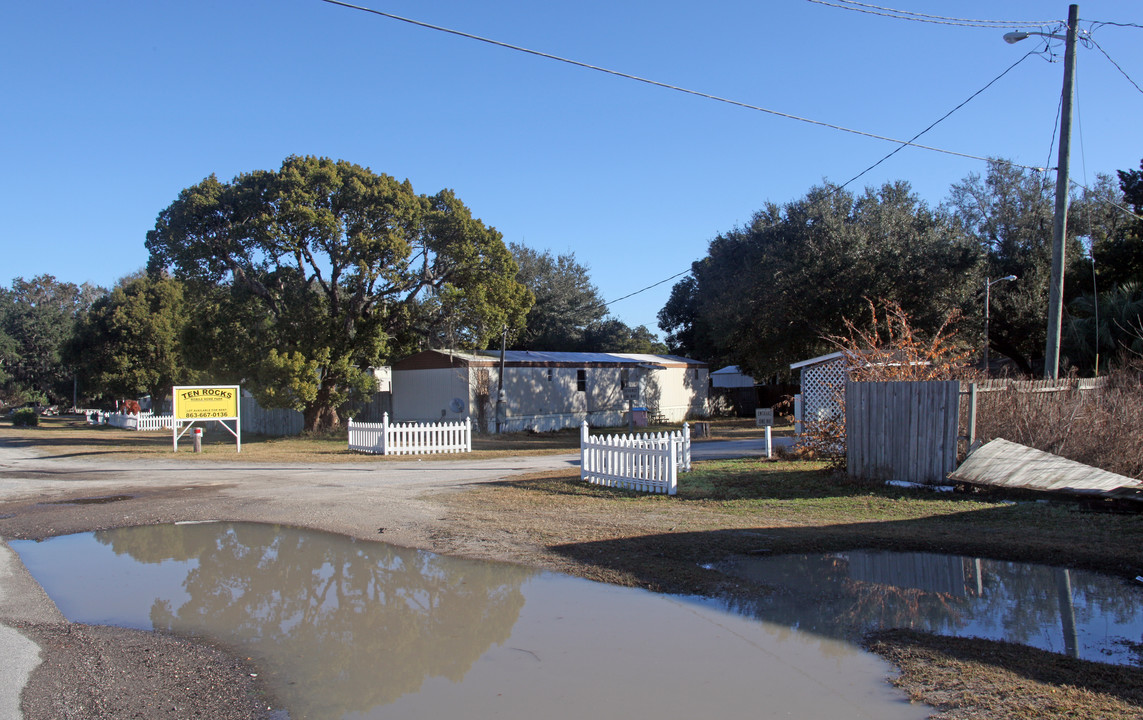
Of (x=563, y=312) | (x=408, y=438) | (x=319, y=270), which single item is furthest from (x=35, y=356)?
(x=408, y=438)

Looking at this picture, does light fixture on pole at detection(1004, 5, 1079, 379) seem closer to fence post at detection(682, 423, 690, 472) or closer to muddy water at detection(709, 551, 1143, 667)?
fence post at detection(682, 423, 690, 472)

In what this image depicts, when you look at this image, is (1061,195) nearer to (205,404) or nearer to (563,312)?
(205,404)

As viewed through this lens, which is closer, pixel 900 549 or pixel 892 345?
pixel 900 549

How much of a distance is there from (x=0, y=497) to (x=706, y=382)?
31540 mm

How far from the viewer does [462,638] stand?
228 inches

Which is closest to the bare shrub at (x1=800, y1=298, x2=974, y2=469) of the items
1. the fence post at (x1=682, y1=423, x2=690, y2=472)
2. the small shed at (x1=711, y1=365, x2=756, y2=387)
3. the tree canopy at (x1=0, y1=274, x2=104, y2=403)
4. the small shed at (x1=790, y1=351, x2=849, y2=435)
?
the fence post at (x1=682, y1=423, x2=690, y2=472)

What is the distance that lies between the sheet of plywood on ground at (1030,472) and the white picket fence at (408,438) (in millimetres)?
13569

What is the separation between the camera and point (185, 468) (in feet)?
59.9

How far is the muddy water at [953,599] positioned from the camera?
5.41 metres

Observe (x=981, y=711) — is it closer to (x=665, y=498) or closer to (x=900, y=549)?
(x=900, y=549)

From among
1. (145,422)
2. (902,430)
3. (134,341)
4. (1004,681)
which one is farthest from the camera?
(134,341)

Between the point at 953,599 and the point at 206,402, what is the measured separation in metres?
22.5

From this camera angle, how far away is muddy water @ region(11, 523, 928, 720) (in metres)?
4.54

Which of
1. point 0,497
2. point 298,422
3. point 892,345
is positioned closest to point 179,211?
point 298,422
